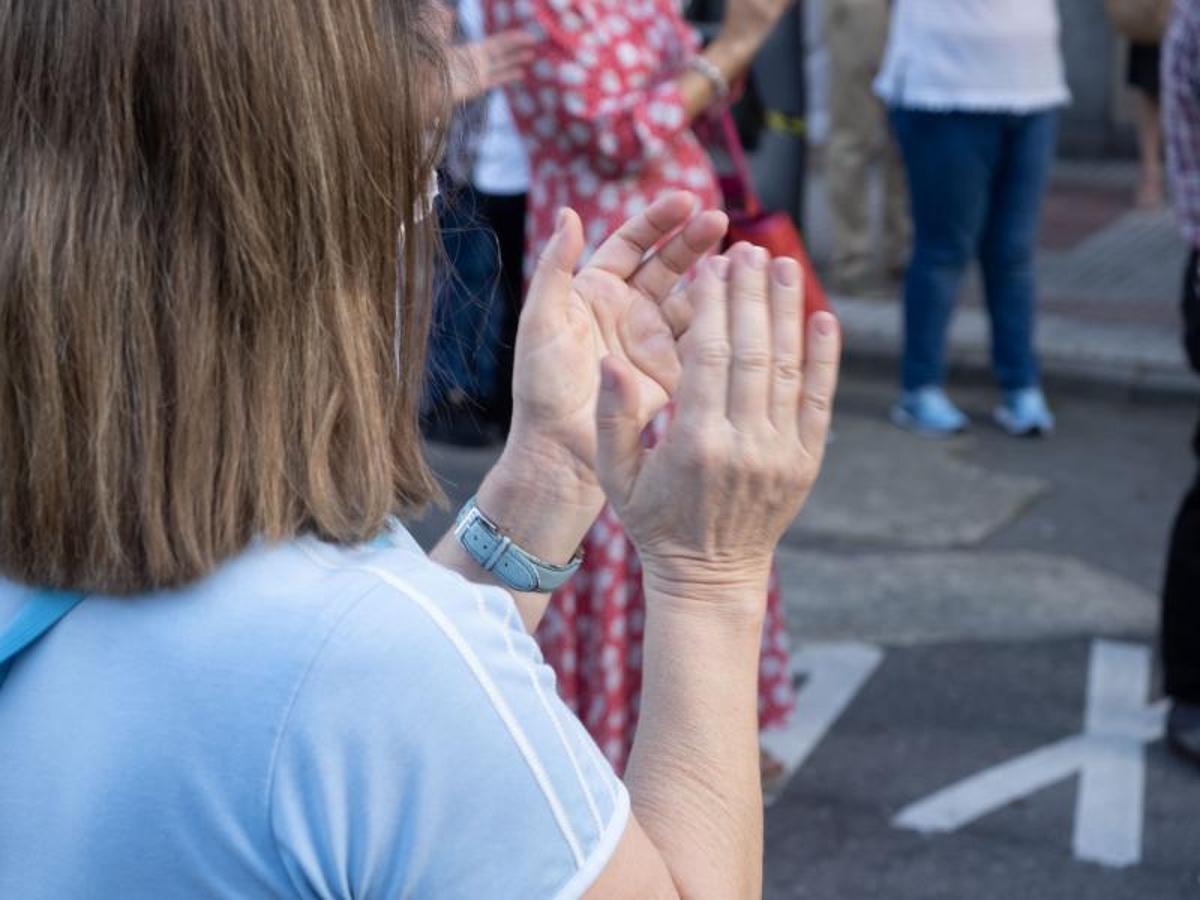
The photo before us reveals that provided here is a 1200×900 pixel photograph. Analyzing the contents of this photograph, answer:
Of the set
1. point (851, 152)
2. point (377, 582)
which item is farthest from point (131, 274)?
point (851, 152)

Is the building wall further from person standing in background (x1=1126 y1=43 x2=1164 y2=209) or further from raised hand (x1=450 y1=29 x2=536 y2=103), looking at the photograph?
raised hand (x1=450 y1=29 x2=536 y2=103)

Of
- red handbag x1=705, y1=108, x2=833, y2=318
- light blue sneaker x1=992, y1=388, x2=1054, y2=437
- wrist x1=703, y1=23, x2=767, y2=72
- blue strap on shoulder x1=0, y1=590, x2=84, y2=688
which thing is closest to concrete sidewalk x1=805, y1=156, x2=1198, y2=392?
light blue sneaker x1=992, y1=388, x2=1054, y2=437

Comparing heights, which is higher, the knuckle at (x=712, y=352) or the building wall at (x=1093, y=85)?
the knuckle at (x=712, y=352)

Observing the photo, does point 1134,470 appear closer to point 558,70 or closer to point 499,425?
point 499,425

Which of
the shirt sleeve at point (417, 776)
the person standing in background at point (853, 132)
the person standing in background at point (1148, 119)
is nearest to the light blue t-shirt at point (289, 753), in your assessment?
Answer: the shirt sleeve at point (417, 776)

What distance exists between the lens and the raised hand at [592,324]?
1629 mm

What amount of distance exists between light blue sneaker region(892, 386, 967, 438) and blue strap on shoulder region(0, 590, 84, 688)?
5.42m

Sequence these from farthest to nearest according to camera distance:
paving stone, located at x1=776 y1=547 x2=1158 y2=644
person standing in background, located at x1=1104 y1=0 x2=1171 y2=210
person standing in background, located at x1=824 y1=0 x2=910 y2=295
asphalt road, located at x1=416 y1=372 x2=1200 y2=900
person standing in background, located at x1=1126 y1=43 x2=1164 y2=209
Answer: person standing in background, located at x1=1126 y1=43 x2=1164 y2=209
person standing in background, located at x1=824 y1=0 x2=910 y2=295
person standing in background, located at x1=1104 y1=0 x2=1171 y2=210
paving stone, located at x1=776 y1=547 x2=1158 y2=644
asphalt road, located at x1=416 y1=372 x2=1200 y2=900

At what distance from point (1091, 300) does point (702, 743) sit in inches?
277

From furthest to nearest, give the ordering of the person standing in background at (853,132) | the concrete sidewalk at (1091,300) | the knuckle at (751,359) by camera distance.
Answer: the person standing in background at (853,132)
the concrete sidewalk at (1091,300)
the knuckle at (751,359)

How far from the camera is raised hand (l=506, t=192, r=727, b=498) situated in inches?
64.1

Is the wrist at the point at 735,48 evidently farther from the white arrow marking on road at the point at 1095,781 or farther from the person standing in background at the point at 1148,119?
the person standing in background at the point at 1148,119

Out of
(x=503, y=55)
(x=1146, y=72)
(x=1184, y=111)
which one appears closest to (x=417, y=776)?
(x=503, y=55)

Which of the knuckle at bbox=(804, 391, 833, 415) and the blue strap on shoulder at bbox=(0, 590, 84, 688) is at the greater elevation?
the knuckle at bbox=(804, 391, 833, 415)
